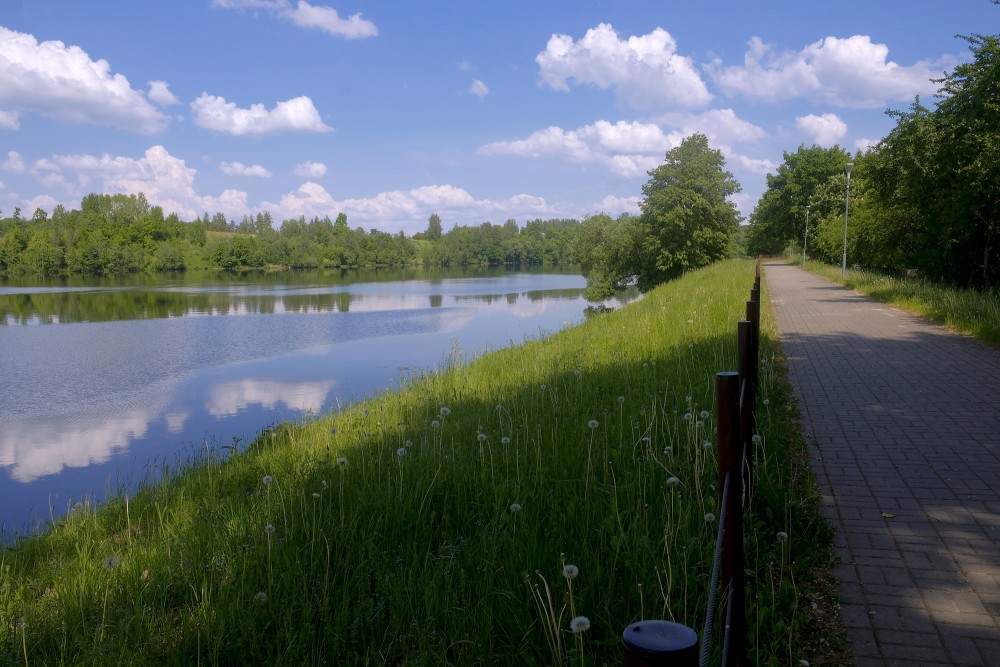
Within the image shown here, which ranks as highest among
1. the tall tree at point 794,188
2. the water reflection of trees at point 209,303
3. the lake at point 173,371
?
the tall tree at point 794,188

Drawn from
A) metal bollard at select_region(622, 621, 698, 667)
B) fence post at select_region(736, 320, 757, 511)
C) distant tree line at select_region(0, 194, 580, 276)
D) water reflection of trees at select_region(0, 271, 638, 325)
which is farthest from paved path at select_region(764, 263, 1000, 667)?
distant tree line at select_region(0, 194, 580, 276)

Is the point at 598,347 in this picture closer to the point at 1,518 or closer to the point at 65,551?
the point at 65,551

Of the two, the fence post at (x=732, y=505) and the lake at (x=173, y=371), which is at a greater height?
the fence post at (x=732, y=505)

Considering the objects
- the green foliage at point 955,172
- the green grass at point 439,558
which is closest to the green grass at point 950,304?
the green foliage at point 955,172

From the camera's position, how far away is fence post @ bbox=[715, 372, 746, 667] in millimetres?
2520

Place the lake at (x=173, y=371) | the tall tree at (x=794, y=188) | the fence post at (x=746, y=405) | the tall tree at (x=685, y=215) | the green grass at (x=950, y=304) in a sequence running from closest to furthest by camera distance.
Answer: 1. the fence post at (x=746, y=405)
2. the lake at (x=173, y=371)
3. the green grass at (x=950, y=304)
4. the tall tree at (x=685, y=215)
5. the tall tree at (x=794, y=188)

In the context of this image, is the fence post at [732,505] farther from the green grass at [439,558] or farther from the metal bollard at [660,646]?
the metal bollard at [660,646]

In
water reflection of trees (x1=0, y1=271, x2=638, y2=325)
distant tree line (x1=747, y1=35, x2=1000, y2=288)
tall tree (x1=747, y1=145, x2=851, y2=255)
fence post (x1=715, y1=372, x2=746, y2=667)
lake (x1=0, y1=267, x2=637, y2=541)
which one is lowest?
lake (x1=0, y1=267, x2=637, y2=541)

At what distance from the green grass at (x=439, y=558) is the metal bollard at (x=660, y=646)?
1.23 metres

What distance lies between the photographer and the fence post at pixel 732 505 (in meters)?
2.52

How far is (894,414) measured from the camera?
7.29m

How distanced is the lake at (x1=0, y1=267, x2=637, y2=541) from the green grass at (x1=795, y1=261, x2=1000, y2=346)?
9.49 metres

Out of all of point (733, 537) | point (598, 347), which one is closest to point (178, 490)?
point (733, 537)

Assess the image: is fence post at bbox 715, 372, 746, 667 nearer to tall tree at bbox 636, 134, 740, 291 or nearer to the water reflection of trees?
the water reflection of trees
